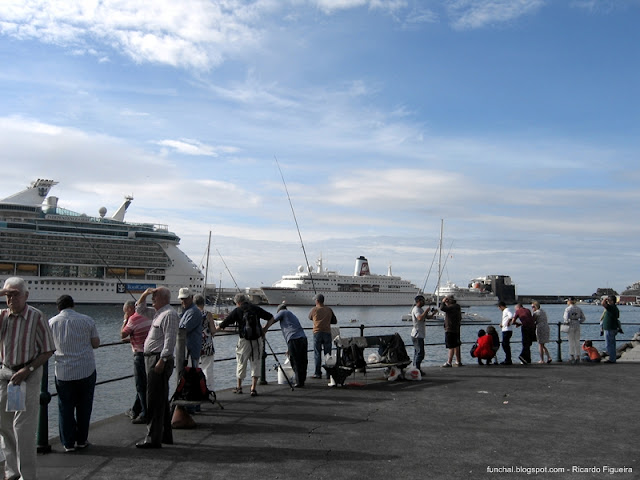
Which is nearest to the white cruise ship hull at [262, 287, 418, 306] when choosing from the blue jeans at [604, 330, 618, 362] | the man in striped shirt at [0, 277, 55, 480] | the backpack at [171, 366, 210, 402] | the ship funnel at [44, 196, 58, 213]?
the ship funnel at [44, 196, 58, 213]

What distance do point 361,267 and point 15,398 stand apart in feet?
340

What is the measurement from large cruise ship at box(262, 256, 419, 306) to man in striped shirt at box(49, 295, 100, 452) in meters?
92.6

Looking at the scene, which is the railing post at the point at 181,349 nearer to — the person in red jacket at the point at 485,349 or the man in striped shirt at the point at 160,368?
the man in striped shirt at the point at 160,368

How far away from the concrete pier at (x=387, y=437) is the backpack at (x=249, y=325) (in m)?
0.92

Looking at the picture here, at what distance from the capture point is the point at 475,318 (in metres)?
66.4

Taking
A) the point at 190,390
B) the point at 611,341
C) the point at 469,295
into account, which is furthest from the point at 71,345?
the point at 469,295

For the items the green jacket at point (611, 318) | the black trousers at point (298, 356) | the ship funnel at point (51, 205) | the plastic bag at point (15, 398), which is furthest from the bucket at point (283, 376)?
the ship funnel at point (51, 205)

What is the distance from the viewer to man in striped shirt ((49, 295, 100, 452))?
5.64 m

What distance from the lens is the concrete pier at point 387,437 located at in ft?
16.7

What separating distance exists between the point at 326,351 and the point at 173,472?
5927mm

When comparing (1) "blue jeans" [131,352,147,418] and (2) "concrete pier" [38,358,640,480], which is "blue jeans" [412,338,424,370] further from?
(1) "blue jeans" [131,352,147,418]

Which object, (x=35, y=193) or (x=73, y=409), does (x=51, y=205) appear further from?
(x=73, y=409)

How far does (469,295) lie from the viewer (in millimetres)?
120688

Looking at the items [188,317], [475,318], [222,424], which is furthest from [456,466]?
[475,318]
